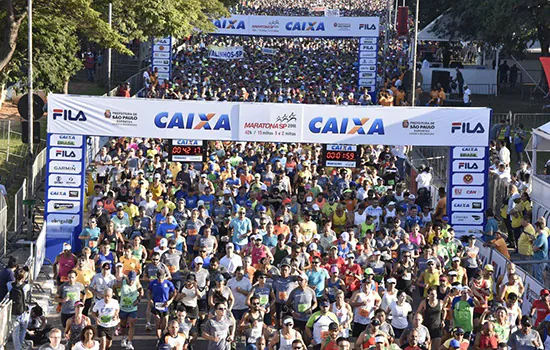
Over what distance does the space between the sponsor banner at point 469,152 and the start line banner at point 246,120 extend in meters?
0.50

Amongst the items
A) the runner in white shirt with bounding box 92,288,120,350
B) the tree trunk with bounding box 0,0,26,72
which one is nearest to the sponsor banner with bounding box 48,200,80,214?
the runner in white shirt with bounding box 92,288,120,350

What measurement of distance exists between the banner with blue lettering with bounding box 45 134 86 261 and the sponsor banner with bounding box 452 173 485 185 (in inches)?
300

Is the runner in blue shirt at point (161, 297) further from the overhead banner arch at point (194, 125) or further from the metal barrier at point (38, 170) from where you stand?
the metal barrier at point (38, 170)

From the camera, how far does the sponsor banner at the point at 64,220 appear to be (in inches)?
942

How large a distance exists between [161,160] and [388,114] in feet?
23.3

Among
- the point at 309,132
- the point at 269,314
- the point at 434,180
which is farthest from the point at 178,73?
the point at 269,314

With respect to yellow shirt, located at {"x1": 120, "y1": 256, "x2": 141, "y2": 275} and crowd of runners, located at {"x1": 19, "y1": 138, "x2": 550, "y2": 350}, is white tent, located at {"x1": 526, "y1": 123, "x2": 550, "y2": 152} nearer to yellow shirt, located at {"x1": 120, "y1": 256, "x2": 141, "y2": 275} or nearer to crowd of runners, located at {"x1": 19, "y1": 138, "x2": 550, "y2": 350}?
crowd of runners, located at {"x1": 19, "y1": 138, "x2": 550, "y2": 350}

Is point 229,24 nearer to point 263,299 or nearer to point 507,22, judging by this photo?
point 507,22

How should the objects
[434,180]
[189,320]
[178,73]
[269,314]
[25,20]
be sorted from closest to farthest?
[189,320] < [269,314] < [434,180] < [25,20] < [178,73]

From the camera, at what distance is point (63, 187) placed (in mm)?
23938

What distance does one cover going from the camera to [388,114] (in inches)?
944

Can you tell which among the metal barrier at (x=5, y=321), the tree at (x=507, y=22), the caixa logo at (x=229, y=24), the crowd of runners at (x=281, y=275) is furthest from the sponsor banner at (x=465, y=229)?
the caixa logo at (x=229, y=24)

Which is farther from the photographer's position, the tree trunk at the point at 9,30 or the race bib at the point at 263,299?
the tree trunk at the point at 9,30

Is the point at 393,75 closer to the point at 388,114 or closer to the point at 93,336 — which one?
the point at 388,114
